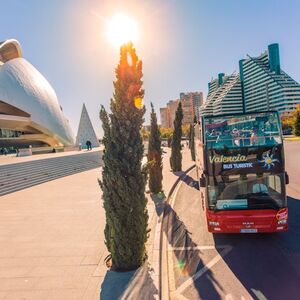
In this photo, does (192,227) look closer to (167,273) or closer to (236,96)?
(167,273)

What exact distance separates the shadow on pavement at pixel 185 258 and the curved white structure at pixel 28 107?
40.0 m

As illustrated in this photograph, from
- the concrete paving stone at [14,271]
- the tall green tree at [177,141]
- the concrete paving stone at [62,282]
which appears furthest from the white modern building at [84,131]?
the concrete paving stone at [62,282]

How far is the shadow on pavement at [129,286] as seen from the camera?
431 centimetres

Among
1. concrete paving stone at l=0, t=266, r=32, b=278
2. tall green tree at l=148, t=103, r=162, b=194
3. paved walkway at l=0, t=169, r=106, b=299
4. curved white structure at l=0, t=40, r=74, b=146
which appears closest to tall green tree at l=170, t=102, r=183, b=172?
tall green tree at l=148, t=103, r=162, b=194

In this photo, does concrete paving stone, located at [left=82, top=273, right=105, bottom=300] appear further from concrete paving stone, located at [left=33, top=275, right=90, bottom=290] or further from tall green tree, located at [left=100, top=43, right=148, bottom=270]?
tall green tree, located at [left=100, top=43, right=148, bottom=270]

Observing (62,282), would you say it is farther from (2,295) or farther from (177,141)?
(177,141)

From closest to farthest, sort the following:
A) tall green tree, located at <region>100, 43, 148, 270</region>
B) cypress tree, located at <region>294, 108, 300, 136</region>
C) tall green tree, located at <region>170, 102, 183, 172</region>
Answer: tall green tree, located at <region>100, 43, 148, 270</region> < tall green tree, located at <region>170, 102, 183, 172</region> < cypress tree, located at <region>294, 108, 300, 136</region>

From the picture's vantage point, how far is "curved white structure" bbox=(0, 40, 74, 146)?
1674 inches

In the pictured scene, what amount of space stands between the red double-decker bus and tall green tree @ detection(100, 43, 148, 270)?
2.17 metres

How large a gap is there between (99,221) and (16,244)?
2663 millimetres

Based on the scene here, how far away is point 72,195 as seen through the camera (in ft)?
42.8

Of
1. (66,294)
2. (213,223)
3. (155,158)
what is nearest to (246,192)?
(213,223)

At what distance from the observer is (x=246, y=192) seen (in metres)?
6.17

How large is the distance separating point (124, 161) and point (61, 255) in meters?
3.16
